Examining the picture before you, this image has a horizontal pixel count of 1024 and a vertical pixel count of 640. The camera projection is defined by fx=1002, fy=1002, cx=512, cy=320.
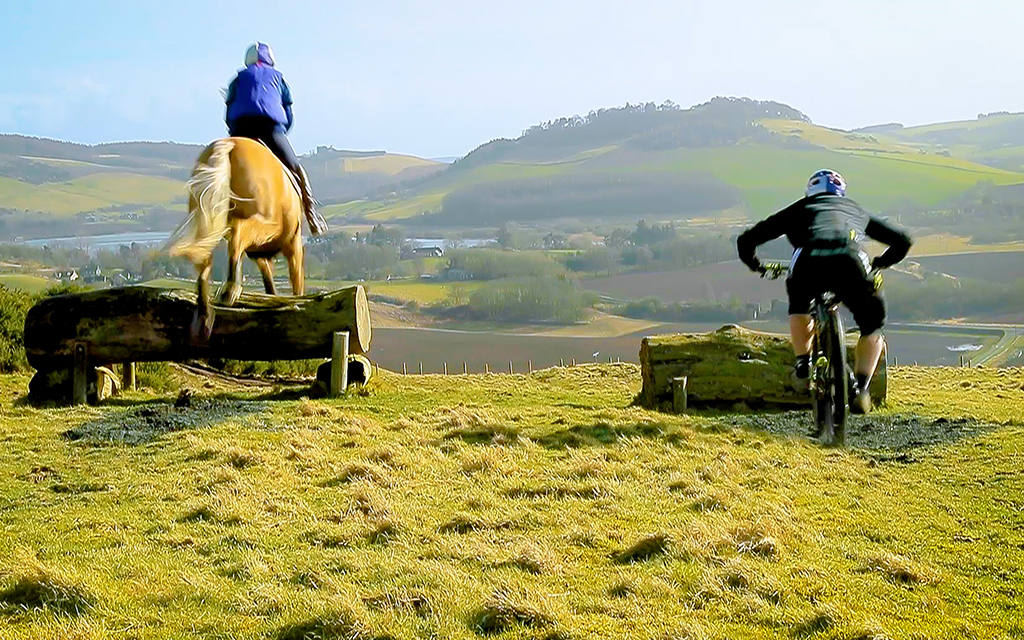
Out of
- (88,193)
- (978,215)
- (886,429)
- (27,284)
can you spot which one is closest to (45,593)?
(886,429)

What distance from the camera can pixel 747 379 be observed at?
1435 centimetres

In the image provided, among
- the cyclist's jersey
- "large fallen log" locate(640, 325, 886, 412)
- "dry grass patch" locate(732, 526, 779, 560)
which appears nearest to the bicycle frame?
the cyclist's jersey

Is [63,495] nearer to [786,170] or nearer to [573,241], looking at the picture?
[573,241]

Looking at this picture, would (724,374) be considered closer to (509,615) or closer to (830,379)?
(830,379)

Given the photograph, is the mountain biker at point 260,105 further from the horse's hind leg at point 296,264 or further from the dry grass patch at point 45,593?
the dry grass patch at point 45,593

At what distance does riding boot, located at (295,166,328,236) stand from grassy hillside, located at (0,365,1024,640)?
3.57 metres

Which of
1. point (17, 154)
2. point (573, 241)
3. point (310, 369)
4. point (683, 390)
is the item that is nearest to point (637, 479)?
point (683, 390)

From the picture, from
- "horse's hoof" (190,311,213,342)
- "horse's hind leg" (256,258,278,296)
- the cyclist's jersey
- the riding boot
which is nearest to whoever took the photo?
the cyclist's jersey

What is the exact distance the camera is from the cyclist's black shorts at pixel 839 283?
8125 millimetres

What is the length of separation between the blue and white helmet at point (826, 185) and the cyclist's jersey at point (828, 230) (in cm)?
13

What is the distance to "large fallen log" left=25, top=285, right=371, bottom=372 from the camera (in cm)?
1301

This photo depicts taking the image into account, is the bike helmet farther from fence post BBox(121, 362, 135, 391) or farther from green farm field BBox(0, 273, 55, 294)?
green farm field BBox(0, 273, 55, 294)

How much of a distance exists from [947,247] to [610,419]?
91.9 meters

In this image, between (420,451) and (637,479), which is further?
(420,451)
